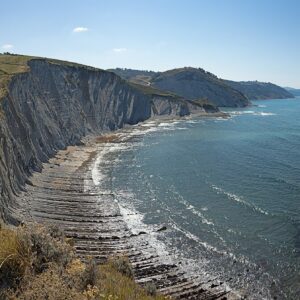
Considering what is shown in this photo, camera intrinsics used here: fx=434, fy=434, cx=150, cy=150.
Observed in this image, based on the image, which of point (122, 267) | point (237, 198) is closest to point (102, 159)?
point (237, 198)

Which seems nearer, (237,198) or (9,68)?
(237,198)

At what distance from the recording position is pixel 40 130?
72.5 meters

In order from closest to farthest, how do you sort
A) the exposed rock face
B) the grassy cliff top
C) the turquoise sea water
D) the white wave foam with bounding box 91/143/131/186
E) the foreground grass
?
the foreground grass, the turquoise sea water, the exposed rock face, the white wave foam with bounding box 91/143/131/186, the grassy cliff top

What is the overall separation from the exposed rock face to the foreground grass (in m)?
23.4

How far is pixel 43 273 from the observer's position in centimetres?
1397

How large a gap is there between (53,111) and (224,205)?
49.0 metres

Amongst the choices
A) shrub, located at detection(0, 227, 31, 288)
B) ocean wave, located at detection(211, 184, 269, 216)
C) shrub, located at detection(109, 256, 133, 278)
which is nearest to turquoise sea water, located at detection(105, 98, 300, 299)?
ocean wave, located at detection(211, 184, 269, 216)

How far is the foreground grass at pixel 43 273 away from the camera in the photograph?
12.8 meters

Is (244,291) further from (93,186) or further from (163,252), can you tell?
(93,186)

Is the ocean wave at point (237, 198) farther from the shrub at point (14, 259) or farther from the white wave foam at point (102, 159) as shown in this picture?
the shrub at point (14, 259)

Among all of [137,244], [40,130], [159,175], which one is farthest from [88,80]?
[137,244]

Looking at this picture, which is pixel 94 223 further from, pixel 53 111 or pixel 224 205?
pixel 53 111

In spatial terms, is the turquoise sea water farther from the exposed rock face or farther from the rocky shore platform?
the exposed rock face

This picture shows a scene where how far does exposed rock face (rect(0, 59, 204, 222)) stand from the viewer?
51578 mm
